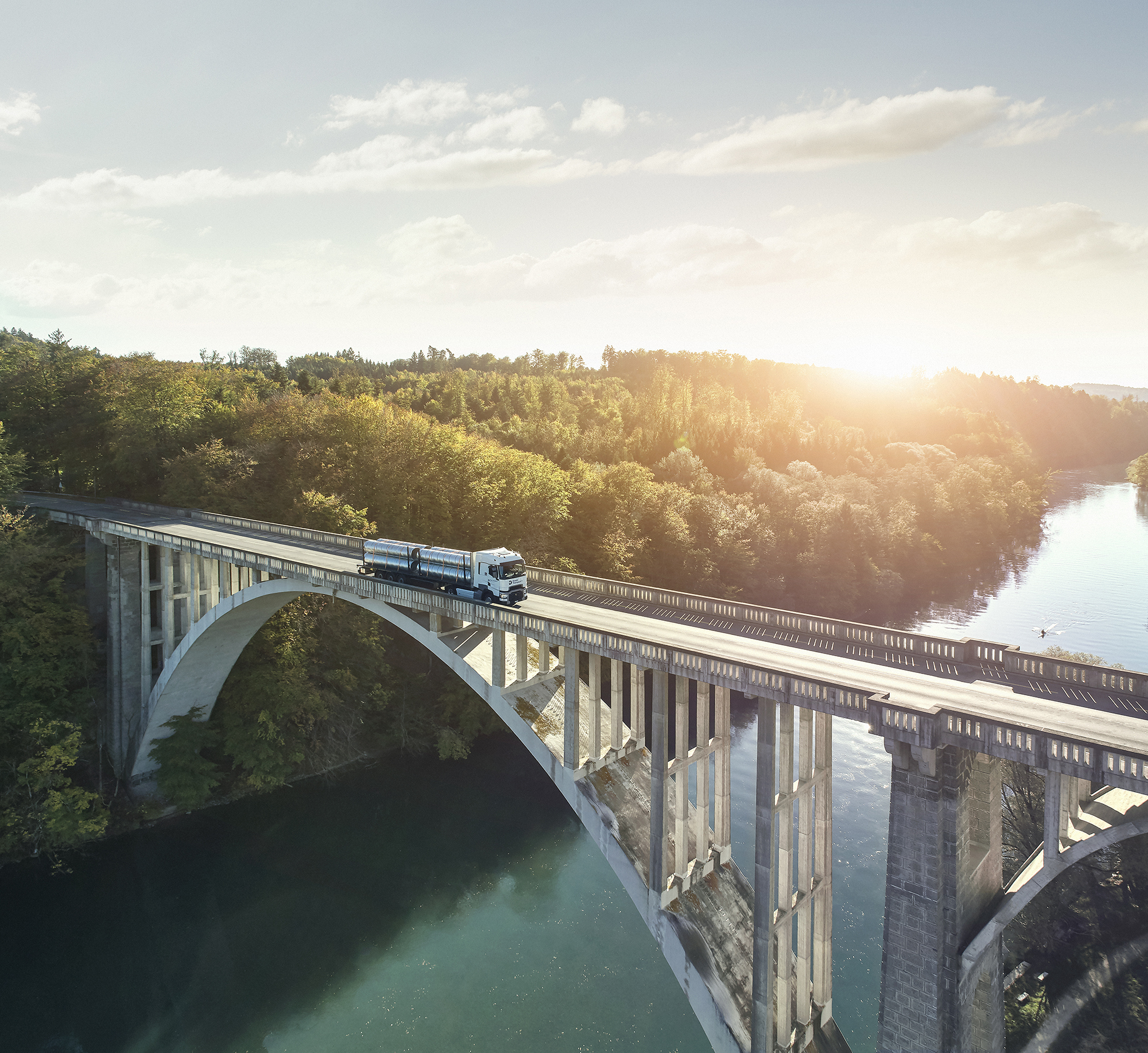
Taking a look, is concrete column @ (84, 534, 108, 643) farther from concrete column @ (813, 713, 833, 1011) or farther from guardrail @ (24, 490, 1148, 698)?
concrete column @ (813, 713, 833, 1011)

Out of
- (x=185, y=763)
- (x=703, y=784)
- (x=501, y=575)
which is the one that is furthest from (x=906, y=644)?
(x=185, y=763)

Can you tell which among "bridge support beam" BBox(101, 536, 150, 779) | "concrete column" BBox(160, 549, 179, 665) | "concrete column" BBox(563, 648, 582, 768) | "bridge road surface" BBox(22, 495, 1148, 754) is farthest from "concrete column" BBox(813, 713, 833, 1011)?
"bridge support beam" BBox(101, 536, 150, 779)

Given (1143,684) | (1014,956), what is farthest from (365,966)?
(1143,684)

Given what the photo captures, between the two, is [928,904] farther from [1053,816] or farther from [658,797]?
[658,797]

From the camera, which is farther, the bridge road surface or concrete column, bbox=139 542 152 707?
concrete column, bbox=139 542 152 707

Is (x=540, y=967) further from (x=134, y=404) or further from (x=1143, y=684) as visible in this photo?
(x=134, y=404)

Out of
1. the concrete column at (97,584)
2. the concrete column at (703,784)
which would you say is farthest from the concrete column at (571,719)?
the concrete column at (97,584)
